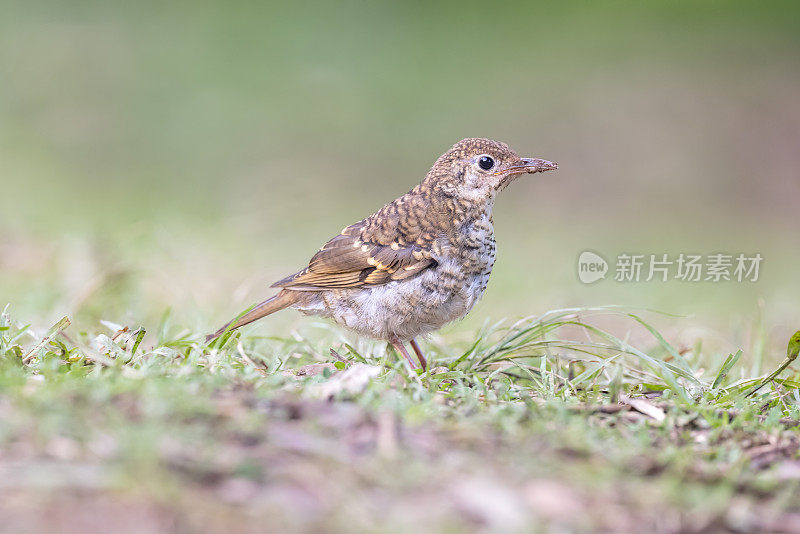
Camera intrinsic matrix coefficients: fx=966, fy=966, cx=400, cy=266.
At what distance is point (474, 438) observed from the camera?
2842 millimetres

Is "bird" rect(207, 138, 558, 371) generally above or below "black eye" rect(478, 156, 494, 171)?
below

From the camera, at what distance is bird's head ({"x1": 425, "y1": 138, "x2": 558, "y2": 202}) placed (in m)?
4.73

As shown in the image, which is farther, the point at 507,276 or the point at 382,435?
the point at 507,276

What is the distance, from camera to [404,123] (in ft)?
45.9

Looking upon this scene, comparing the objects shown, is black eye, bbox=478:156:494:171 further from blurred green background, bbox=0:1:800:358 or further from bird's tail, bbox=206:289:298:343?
blurred green background, bbox=0:1:800:358

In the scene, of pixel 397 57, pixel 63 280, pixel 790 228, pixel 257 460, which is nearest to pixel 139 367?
pixel 257 460

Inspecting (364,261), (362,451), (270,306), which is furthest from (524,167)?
(362,451)

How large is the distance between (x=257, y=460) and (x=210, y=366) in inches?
45.6

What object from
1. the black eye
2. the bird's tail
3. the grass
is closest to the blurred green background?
the bird's tail

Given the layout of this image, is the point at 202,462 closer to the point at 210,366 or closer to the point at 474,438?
the point at 474,438

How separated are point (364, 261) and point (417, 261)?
290mm

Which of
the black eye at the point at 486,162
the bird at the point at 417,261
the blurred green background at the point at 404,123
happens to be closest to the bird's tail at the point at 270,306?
the bird at the point at 417,261

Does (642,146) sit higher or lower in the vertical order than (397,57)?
lower

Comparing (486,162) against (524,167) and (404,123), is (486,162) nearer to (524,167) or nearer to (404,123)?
(524,167)
